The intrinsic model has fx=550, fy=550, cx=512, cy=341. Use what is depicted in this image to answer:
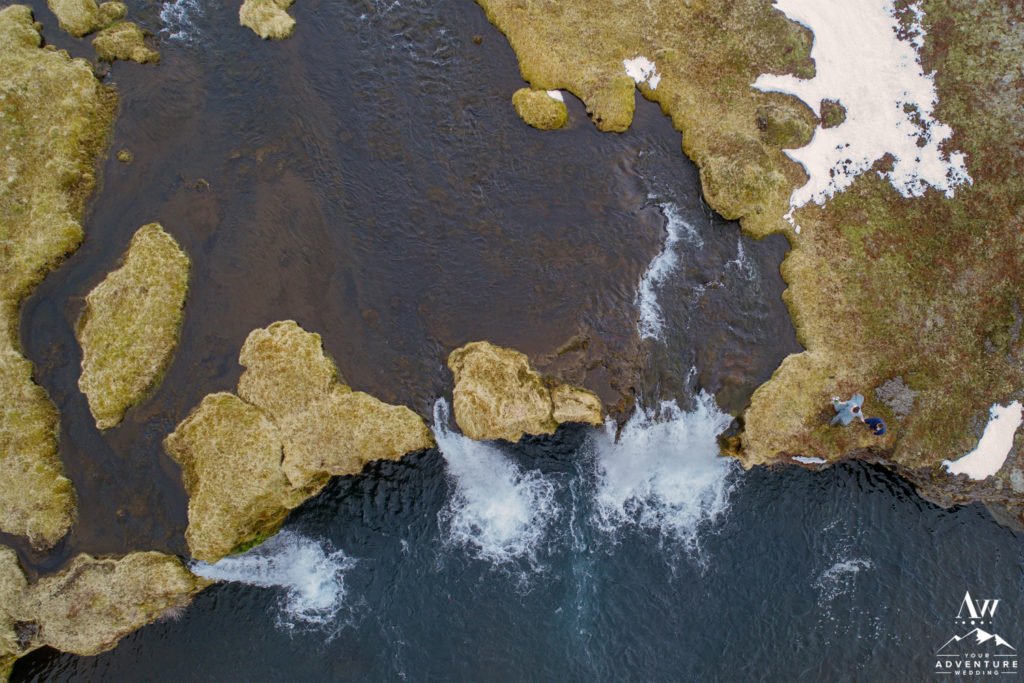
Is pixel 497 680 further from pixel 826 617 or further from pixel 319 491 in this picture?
pixel 826 617

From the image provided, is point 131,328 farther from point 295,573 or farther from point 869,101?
point 869,101

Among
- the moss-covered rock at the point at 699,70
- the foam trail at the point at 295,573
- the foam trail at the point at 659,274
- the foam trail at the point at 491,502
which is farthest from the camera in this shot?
the moss-covered rock at the point at 699,70

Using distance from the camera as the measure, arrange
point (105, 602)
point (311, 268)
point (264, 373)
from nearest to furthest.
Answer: point (105, 602) → point (264, 373) → point (311, 268)

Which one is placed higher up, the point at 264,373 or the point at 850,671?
the point at 264,373

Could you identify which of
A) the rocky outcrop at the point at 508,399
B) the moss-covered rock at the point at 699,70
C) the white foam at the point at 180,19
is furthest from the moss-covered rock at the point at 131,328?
the moss-covered rock at the point at 699,70

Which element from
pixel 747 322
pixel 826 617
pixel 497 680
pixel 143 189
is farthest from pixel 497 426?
pixel 143 189

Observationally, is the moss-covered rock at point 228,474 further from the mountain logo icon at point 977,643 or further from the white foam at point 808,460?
the mountain logo icon at point 977,643

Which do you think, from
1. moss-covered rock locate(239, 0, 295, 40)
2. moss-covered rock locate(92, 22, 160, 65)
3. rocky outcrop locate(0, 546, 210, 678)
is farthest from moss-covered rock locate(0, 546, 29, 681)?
moss-covered rock locate(239, 0, 295, 40)

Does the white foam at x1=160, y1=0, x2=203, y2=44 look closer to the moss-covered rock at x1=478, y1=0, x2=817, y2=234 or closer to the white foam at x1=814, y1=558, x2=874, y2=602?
the moss-covered rock at x1=478, y1=0, x2=817, y2=234
